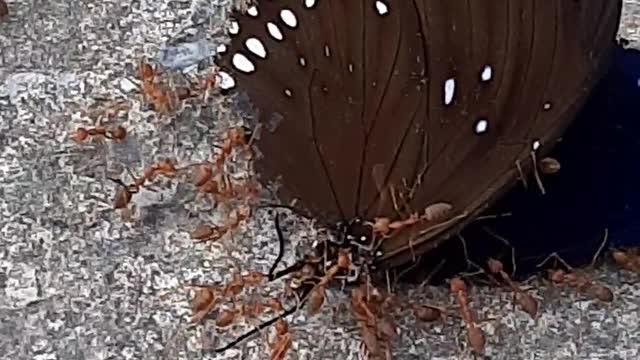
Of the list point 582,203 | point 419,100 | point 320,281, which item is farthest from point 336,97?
point 582,203

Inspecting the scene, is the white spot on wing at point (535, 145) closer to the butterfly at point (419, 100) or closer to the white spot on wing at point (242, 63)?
the butterfly at point (419, 100)

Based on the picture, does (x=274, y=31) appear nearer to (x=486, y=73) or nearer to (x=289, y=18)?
(x=289, y=18)

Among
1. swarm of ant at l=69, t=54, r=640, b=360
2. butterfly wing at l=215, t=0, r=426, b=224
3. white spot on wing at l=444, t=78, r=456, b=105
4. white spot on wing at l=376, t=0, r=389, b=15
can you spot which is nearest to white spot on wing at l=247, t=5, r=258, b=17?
butterfly wing at l=215, t=0, r=426, b=224

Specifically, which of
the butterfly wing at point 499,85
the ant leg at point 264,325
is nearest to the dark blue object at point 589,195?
the butterfly wing at point 499,85

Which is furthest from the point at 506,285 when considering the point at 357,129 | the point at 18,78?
the point at 18,78

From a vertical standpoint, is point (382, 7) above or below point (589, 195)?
above

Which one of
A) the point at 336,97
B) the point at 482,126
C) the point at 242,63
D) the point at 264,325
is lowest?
the point at 264,325
